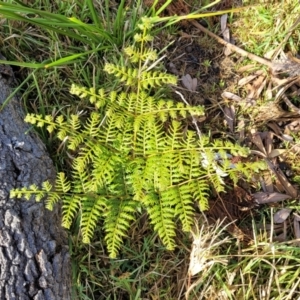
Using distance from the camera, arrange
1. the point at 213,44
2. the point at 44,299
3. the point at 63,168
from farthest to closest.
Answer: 1. the point at 213,44
2. the point at 63,168
3. the point at 44,299

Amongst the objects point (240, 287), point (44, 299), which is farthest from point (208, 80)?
point (44, 299)

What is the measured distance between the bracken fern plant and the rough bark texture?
92 millimetres

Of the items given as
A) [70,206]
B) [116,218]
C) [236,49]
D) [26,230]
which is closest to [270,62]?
[236,49]

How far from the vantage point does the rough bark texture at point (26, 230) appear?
6.47ft

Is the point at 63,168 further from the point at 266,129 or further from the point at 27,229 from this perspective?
the point at 266,129

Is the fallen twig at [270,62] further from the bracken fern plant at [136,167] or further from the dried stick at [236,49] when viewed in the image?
the bracken fern plant at [136,167]

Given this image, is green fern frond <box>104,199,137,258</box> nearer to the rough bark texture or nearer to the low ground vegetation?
the low ground vegetation

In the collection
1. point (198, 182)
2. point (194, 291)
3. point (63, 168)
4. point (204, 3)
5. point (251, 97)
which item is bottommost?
point (194, 291)

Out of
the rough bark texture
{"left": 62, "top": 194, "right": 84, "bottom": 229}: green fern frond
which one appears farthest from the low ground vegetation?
the rough bark texture

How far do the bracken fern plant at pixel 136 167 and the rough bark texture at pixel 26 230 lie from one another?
0.30ft

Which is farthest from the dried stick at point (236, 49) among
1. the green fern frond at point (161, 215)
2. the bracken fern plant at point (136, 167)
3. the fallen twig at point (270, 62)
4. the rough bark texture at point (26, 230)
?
the rough bark texture at point (26, 230)

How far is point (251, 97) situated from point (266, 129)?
0.63ft

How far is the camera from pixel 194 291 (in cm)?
229

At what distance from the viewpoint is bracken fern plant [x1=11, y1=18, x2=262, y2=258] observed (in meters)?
2.09
